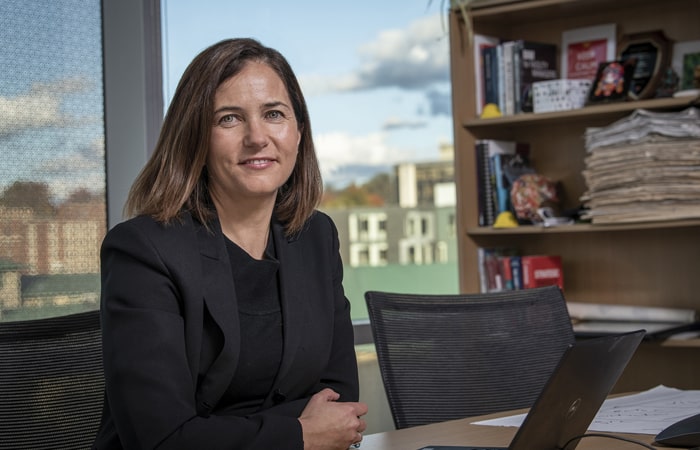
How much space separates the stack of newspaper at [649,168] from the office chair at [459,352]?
3.29 ft

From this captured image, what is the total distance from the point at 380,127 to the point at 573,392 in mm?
2426

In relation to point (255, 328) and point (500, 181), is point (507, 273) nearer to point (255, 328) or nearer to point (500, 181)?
point (500, 181)

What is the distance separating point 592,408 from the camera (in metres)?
1.39

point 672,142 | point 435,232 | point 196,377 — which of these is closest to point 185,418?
point 196,377

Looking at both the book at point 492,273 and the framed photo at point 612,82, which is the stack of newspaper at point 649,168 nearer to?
the framed photo at point 612,82

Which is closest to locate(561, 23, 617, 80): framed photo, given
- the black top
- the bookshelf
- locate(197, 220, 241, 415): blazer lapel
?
the bookshelf

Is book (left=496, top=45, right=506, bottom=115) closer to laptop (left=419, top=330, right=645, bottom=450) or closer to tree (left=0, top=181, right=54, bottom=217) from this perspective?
tree (left=0, top=181, right=54, bottom=217)

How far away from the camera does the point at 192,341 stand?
61.2 inches

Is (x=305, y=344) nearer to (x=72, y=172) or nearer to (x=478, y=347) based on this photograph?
(x=478, y=347)

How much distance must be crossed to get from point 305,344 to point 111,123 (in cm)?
150

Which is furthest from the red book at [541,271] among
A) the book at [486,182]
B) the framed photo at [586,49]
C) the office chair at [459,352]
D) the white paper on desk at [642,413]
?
Result: the white paper on desk at [642,413]

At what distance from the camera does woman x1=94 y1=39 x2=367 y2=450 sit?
1459 mm

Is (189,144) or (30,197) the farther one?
(30,197)

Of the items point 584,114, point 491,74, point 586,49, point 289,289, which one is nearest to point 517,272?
point 584,114
